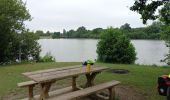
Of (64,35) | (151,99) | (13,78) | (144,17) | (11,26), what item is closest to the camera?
(151,99)

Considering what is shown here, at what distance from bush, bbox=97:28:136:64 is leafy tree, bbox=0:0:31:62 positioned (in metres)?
6.10

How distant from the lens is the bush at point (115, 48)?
65.6 ft

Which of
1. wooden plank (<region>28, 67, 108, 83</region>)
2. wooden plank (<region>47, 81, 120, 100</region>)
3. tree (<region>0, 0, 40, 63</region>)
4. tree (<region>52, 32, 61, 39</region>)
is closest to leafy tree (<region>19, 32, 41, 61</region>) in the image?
tree (<region>0, 0, 40, 63</region>)

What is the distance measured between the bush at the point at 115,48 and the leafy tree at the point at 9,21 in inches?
240

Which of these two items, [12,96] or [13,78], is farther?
[13,78]

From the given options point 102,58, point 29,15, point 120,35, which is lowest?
point 102,58

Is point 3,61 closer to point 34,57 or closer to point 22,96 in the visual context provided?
point 34,57

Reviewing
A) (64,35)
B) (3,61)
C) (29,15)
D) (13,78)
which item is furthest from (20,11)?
(64,35)

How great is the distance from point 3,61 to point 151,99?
13922 mm

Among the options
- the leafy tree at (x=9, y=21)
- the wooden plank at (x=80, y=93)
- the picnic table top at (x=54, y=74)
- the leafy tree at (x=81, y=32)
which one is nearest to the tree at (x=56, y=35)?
the leafy tree at (x=81, y=32)

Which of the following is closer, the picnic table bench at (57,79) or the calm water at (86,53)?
the picnic table bench at (57,79)

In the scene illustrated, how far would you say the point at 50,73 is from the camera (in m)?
5.98

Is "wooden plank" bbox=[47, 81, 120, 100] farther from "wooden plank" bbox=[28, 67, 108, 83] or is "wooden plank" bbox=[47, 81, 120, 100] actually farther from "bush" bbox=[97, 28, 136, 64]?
"bush" bbox=[97, 28, 136, 64]

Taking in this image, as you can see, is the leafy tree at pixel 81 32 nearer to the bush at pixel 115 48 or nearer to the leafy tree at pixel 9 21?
the bush at pixel 115 48
